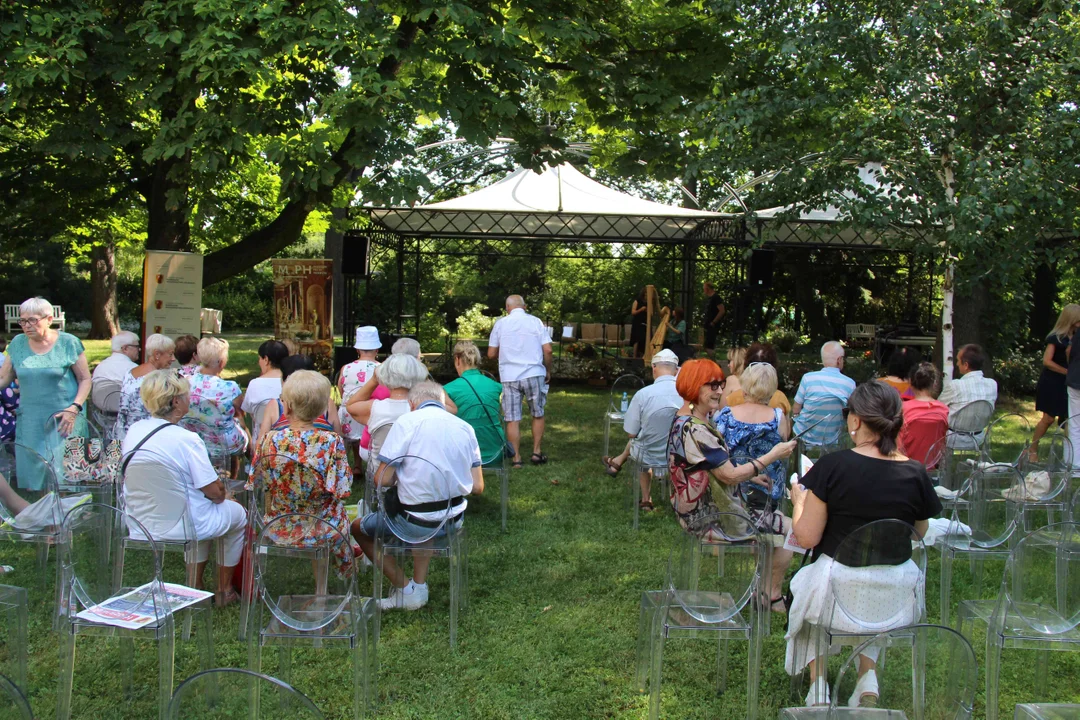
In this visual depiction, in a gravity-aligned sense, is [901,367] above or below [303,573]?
above

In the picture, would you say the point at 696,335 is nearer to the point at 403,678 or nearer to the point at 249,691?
the point at 403,678

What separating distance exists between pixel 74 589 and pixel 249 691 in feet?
5.17

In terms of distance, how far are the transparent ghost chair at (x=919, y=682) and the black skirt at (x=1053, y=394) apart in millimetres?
5735

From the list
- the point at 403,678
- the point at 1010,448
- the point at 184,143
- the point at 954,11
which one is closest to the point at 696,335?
the point at 1010,448

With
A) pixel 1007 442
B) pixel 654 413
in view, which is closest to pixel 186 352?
pixel 654 413

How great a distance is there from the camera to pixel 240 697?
2.09 m

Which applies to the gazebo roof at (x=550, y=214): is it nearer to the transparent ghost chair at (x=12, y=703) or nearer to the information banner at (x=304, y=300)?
the information banner at (x=304, y=300)

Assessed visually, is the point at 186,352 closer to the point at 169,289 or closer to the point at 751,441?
the point at 169,289

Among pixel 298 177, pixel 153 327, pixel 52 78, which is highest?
pixel 52 78

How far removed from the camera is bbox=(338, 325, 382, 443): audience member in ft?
20.7

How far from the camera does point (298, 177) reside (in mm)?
6598

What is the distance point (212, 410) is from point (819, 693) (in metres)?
3.65

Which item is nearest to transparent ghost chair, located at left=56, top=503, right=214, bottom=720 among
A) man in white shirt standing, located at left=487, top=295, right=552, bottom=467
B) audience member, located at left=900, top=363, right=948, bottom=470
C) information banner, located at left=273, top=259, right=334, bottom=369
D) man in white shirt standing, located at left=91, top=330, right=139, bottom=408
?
man in white shirt standing, located at left=91, top=330, right=139, bottom=408

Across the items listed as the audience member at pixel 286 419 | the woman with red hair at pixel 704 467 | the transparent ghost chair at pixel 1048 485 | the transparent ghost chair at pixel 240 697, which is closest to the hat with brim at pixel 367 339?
the audience member at pixel 286 419
